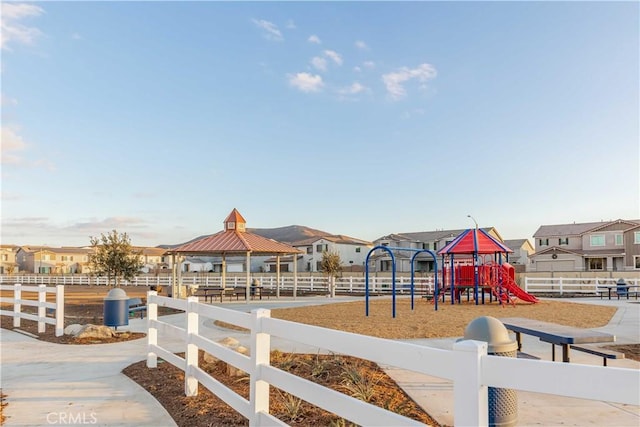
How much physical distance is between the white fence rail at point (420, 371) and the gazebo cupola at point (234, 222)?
2062 cm

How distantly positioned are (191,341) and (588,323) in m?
11.1

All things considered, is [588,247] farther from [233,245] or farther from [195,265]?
[195,265]

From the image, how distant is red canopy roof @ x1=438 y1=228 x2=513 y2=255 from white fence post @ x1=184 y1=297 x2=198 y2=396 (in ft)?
54.0

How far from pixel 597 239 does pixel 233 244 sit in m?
40.1

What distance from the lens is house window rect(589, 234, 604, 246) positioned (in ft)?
155

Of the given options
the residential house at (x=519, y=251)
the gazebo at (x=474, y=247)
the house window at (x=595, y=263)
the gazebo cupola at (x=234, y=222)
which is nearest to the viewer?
the gazebo at (x=474, y=247)

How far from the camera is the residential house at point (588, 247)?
44.3 metres

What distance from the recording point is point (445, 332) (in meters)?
11.3

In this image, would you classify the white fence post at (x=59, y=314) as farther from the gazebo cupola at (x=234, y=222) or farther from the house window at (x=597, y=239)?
the house window at (x=597, y=239)

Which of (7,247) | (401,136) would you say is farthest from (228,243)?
(7,247)

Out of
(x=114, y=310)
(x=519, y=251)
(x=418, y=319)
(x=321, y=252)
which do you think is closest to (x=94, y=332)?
(x=114, y=310)

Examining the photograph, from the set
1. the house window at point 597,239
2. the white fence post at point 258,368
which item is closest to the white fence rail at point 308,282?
the white fence post at point 258,368

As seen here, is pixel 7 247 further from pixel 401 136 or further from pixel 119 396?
pixel 119 396

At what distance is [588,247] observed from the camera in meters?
48.3
